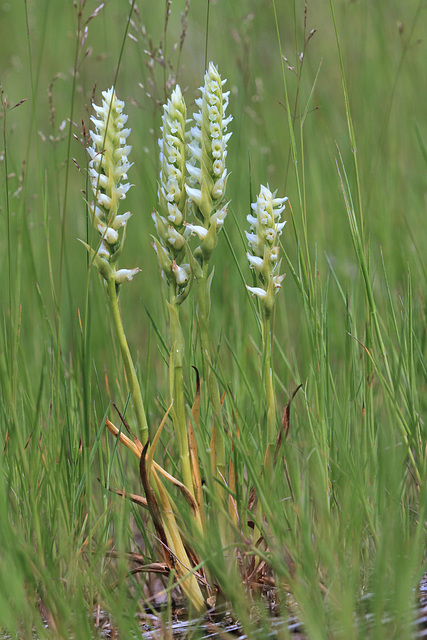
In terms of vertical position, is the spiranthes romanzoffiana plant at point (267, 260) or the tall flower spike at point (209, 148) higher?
the tall flower spike at point (209, 148)

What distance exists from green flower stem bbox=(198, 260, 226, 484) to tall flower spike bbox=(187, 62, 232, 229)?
96 mm

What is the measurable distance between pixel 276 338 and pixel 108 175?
3.27 feet

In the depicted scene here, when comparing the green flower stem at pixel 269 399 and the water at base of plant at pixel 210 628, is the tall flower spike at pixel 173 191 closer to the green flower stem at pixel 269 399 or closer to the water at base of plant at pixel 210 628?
the green flower stem at pixel 269 399

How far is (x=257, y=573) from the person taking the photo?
990mm

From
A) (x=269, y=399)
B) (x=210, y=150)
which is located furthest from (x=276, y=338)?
(x=210, y=150)

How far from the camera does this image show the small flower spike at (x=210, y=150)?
944 mm

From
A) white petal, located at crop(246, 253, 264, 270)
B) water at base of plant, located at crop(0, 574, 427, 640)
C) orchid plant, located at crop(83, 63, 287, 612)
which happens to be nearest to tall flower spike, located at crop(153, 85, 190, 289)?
orchid plant, located at crop(83, 63, 287, 612)

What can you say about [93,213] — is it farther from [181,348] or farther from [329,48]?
[329,48]

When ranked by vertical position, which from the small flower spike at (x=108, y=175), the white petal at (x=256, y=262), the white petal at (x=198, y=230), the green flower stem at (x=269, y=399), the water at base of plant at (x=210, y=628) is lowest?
the water at base of plant at (x=210, y=628)

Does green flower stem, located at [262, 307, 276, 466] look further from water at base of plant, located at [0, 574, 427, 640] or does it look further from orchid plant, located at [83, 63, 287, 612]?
water at base of plant, located at [0, 574, 427, 640]

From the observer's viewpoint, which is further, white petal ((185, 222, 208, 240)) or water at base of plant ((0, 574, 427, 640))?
white petal ((185, 222, 208, 240))

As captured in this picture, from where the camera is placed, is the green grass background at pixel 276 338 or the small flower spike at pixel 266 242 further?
the small flower spike at pixel 266 242

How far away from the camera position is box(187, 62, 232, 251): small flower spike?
94cm

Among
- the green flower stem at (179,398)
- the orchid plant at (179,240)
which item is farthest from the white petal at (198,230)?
the green flower stem at (179,398)
